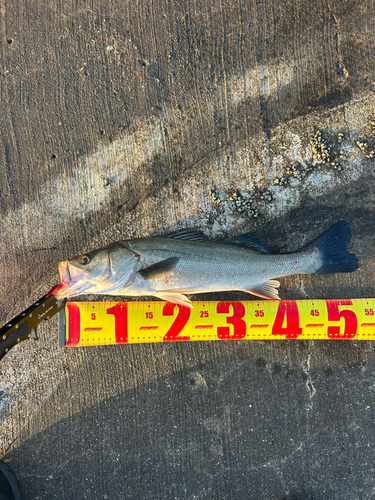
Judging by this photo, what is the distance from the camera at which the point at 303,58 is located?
3305mm

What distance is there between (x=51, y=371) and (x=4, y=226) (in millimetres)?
1807

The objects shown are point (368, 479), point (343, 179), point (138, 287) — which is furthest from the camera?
point (343, 179)

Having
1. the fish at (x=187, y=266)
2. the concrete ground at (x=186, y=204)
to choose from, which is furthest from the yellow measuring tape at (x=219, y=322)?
the fish at (x=187, y=266)

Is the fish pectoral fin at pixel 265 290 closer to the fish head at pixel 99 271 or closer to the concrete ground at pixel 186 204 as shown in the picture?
the concrete ground at pixel 186 204

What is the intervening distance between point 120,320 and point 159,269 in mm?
888

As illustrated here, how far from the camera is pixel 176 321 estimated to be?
3.12m

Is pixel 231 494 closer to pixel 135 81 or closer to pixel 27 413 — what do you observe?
pixel 27 413

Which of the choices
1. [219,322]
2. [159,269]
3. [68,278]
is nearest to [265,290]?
[219,322]

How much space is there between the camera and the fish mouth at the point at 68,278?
259 centimetres

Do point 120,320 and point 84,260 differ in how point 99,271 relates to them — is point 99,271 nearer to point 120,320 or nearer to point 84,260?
point 84,260

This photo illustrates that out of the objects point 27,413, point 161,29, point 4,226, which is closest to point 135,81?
point 161,29

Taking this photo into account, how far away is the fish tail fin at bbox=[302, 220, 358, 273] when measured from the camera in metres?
2.96

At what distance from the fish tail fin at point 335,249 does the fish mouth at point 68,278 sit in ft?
7.52

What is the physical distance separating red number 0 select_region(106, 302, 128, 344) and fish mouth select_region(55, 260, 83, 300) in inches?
25.3
